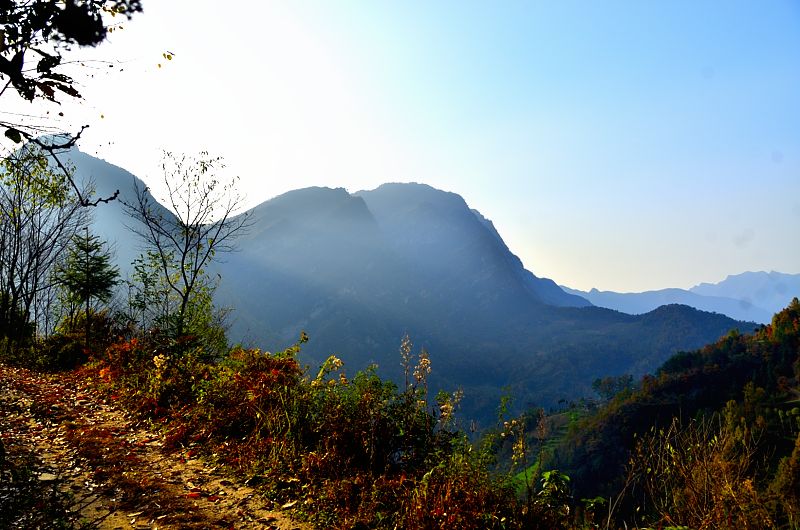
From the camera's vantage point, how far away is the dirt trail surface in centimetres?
477

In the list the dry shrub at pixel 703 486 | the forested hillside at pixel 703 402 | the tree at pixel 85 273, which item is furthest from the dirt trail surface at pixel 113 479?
the forested hillside at pixel 703 402

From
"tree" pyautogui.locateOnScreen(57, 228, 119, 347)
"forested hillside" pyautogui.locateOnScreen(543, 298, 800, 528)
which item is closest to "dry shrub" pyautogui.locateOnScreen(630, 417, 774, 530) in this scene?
"tree" pyautogui.locateOnScreen(57, 228, 119, 347)

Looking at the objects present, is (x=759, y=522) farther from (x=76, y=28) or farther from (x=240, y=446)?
(x=76, y=28)

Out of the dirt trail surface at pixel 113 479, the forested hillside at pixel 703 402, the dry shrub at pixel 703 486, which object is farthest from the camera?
the forested hillside at pixel 703 402

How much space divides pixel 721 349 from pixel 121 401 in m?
146

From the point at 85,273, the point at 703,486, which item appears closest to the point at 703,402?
the point at 703,486

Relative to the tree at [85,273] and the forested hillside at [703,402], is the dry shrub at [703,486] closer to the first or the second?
the tree at [85,273]

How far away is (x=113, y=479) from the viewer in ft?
18.8

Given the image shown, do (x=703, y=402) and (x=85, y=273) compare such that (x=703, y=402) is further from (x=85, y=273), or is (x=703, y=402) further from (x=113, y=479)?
(x=113, y=479)

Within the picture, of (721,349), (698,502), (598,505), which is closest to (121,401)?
(598,505)

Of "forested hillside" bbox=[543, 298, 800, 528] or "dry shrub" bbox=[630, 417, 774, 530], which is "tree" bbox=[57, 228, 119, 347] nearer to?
"dry shrub" bbox=[630, 417, 774, 530]

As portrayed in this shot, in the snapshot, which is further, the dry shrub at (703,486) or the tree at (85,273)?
the tree at (85,273)

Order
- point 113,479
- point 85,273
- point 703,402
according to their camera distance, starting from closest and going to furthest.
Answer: point 113,479
point 85,273
point 703,402

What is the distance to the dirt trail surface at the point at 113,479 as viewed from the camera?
4.77 m
